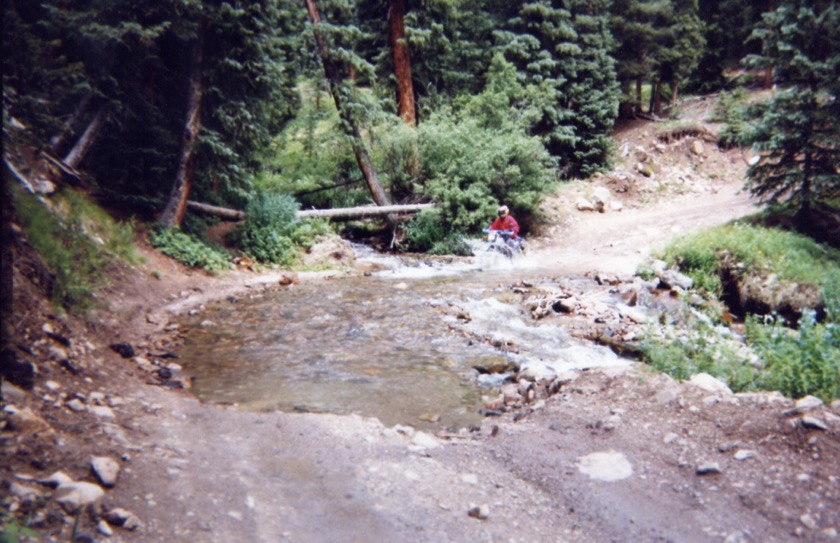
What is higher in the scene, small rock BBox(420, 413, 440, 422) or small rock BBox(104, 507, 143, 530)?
small rock BBox(104, 507, 143, 530)

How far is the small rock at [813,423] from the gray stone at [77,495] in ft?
15.9

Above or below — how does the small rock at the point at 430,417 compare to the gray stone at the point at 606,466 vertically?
below

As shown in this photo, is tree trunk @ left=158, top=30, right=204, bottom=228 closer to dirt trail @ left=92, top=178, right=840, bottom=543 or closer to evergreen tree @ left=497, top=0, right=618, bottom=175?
dirt trail @ left=92, top=178, right=840, bottom=543

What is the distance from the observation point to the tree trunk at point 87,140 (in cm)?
1062

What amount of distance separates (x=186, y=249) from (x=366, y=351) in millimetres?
6090

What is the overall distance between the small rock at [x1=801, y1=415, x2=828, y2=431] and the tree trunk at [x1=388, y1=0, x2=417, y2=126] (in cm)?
1723

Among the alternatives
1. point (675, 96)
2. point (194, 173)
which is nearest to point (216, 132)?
point (194, 173)

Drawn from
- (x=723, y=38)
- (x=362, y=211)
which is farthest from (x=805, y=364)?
(x=723, y=38)

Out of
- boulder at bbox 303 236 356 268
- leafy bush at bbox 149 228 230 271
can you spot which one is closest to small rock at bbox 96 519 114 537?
leafy bush at bbox 149 228 230 271

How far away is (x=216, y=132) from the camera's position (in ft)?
39.5

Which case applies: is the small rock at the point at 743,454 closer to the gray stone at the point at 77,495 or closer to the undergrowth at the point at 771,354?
the undergrowth at the point at 771,354

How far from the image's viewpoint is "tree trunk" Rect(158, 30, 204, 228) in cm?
1177

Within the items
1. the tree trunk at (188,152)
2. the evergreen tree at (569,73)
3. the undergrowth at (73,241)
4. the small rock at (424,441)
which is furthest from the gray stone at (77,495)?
the evergreen tree at (569,73)

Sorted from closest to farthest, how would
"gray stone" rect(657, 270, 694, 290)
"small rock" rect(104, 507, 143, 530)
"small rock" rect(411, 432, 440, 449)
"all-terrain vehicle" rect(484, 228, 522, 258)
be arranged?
"small rock" rect(104, 507, 143, 530) < "small rock" rect(411, 432, 440, 449) < "gray stone" rect(657, 270, 694, 290) < "all-terrain vehicle" rect(484, 228, 522, 258)
